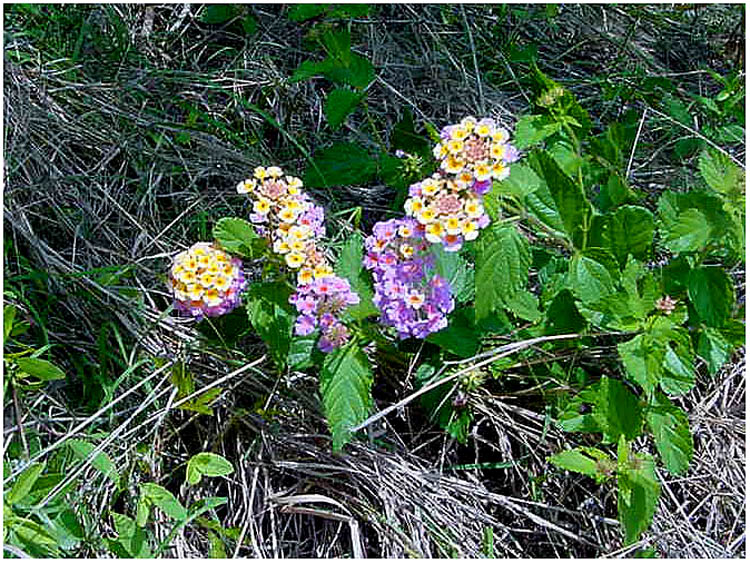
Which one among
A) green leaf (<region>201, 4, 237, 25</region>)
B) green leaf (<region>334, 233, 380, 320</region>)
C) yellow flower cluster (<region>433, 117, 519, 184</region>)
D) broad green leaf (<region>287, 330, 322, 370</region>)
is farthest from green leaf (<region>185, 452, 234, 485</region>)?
green leaf (<region>201, 4, 237, 25</region>)

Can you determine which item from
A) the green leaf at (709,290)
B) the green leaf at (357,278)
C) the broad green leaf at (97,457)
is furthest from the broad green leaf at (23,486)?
the green leaf at (709,290)

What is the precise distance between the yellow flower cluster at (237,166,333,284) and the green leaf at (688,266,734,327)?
682 mm

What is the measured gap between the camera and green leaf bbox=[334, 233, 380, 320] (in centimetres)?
162

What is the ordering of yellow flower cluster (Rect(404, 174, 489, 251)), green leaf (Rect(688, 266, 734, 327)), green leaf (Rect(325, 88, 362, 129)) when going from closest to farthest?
yellow flower cluster (Rect(404, 174, 489, 251)) → green leaf (Rect(688, 266, 734, 327)) → green leaf (Rect(325, 88, 362, 129))

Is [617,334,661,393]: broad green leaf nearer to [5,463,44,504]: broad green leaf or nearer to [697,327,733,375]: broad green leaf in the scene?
[697,327,733,375]: broad green leaf

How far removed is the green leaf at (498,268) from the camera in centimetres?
153

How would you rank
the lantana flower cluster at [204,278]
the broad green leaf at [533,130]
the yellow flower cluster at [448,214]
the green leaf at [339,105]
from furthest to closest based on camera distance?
the green leaf at [339,105] < the broad green leaf at [533,130] < the lantana flower cluster at [204,278] < the yellow flower cluster at [448,214]

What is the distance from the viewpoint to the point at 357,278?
5.38 ft

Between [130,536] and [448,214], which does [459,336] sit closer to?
[448,214]

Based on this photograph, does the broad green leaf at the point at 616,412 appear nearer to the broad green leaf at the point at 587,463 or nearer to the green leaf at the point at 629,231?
the broad green leaf at the point at 587,463

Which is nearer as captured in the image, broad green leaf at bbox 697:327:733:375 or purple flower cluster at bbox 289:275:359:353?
purple flower cluster at bbox 289:275:359:353

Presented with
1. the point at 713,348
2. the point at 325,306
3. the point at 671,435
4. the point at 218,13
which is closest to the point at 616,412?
the point at 671,435

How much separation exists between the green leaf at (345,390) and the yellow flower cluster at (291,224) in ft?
0.53

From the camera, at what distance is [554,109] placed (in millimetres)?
1926
